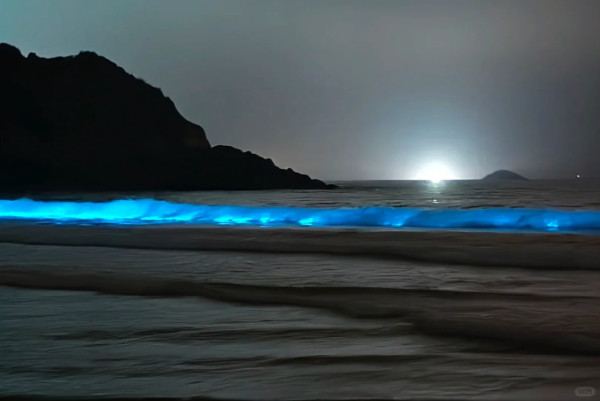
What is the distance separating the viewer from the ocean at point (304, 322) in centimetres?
230

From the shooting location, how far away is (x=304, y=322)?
3.36 metres

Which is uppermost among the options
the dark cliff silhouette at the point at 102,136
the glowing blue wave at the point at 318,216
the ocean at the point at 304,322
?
the dark cliff silhouette at the point at 102,136

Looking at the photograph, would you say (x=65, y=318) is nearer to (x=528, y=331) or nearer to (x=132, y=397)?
(x=132, y=397)

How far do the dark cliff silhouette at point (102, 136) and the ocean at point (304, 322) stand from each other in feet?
193

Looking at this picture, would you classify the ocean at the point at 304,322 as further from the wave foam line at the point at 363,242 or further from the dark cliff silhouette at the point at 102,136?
the dark cliff silhouette at the point at 102,136

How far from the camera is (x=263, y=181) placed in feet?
251

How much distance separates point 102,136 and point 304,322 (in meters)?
72.7

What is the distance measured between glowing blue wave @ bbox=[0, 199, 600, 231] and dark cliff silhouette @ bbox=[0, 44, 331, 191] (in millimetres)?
47096

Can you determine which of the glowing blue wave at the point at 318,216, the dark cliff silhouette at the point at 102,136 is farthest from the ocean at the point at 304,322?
the dark cliff silhouette at the point at 102,136

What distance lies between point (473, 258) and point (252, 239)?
312 cm

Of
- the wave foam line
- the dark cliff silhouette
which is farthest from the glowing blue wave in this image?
the dark cliff silhouette

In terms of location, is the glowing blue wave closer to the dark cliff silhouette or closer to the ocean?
the ocean

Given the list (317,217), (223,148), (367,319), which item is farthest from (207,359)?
(223,148)

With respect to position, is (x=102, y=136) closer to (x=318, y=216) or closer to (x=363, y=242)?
(x=318, y=216)
